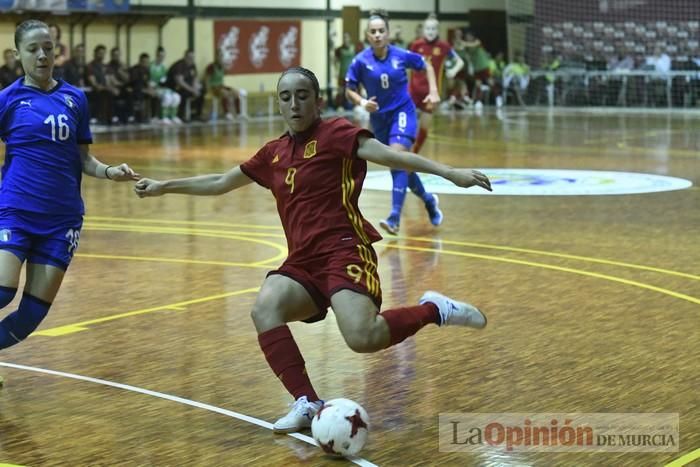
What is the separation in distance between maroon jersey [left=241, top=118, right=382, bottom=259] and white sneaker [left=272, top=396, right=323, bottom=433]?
0.71m

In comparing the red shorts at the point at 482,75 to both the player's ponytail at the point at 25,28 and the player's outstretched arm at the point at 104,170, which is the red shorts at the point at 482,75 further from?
the player's ponytail at the point at 25,28

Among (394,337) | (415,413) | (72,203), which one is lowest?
(415,413)

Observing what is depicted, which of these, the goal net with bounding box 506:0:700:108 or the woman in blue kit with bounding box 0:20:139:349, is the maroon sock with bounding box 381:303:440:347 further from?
the goal net with bounding box 506:0:700:108

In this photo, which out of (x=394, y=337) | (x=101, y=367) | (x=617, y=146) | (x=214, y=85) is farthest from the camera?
(x=214, y=85)

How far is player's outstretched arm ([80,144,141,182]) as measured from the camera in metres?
6.12

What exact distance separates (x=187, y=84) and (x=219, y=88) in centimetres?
170

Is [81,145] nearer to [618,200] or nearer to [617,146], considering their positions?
[618,200]

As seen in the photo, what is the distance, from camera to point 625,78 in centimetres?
3484

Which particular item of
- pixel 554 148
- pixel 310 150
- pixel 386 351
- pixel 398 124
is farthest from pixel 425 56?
pixel 310 150

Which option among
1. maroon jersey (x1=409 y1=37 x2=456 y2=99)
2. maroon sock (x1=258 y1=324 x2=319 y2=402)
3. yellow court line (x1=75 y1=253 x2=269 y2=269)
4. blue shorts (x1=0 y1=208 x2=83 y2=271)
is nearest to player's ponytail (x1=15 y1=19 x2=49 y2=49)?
blue shorts (x1=0 y1=208 x2=83 y2=271)

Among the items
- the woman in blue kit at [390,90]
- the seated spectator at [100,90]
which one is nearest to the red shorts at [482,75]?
the seated spectator at [100,90]

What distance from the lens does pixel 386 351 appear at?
23.6 ft

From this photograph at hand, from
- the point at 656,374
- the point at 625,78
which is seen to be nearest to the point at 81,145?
the point at 656,374

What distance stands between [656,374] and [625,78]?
29462 millimetres
